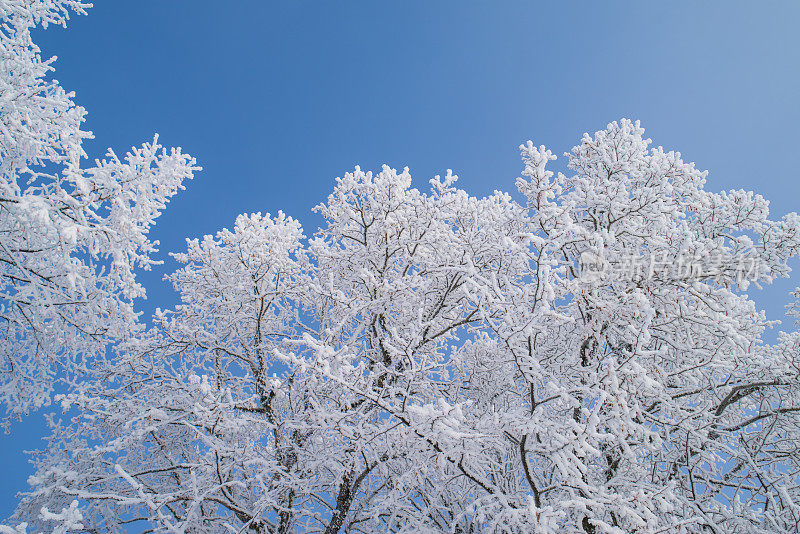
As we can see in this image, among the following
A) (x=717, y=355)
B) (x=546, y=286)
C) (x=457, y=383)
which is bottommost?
(x=546, y=286)

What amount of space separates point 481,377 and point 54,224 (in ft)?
20.2

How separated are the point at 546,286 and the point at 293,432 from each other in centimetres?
535

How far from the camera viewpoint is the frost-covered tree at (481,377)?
3691 mm

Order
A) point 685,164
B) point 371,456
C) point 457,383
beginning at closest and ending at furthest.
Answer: point 371,456
point 685,164
point 457,383

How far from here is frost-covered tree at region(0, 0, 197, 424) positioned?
4.66 metres

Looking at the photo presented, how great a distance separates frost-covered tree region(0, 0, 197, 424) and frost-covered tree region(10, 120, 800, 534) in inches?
30.8

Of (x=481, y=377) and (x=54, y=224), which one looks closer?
(x=54, y=224)

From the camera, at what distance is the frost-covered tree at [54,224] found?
4656 millimetres

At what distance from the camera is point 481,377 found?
7.47 m

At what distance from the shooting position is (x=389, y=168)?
22.6ft

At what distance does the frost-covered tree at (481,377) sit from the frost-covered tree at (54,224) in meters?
0.78

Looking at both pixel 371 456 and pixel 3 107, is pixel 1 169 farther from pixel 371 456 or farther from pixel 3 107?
pixel 371 456

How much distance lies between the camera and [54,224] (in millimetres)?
4414

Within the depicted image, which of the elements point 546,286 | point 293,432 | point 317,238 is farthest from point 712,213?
point 293,432
